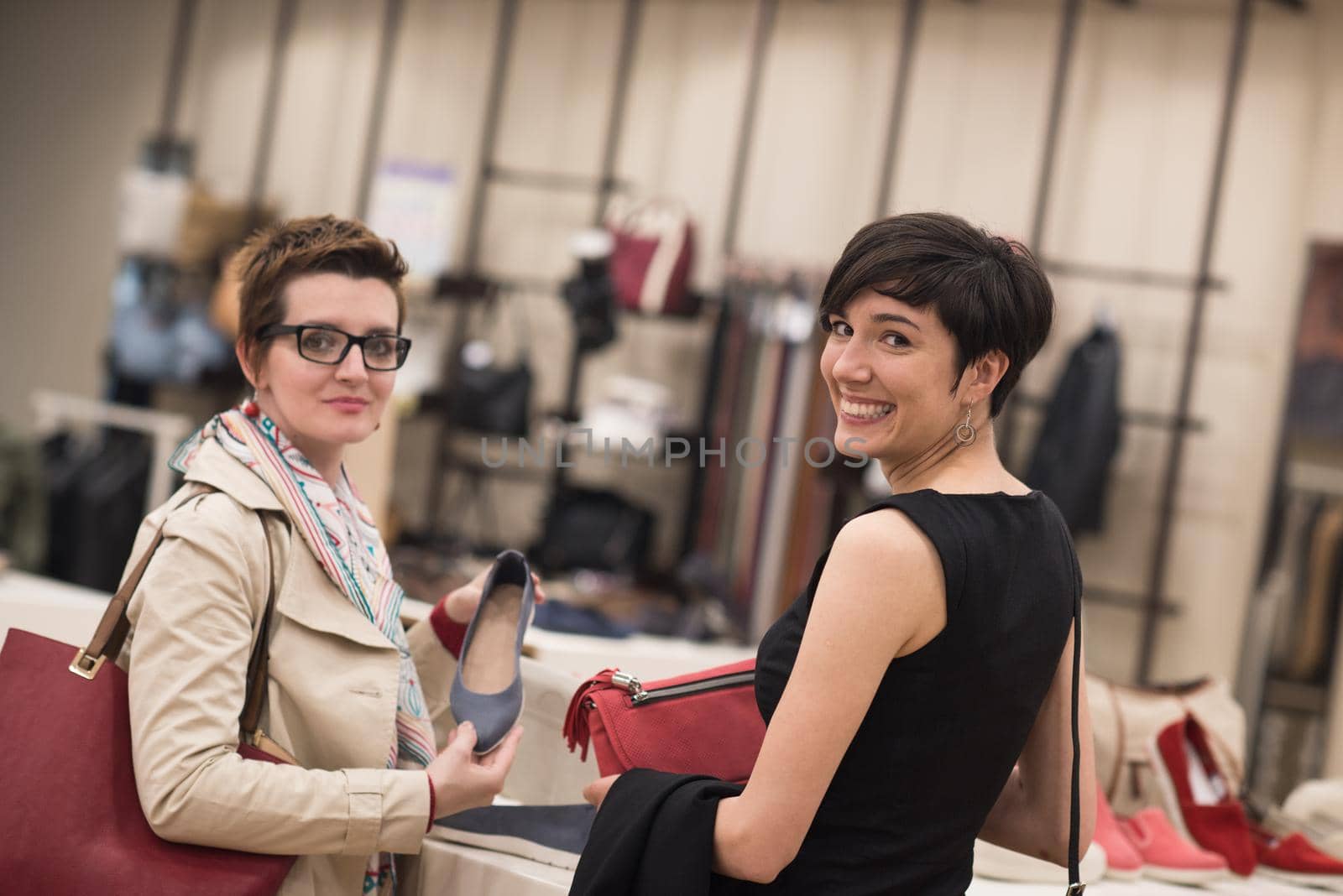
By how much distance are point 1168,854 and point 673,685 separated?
117 centimetres

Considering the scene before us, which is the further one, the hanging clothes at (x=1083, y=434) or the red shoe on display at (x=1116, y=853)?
the hanging clothes at (x=1083, y=434)

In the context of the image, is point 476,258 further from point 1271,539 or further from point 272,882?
point 272,882

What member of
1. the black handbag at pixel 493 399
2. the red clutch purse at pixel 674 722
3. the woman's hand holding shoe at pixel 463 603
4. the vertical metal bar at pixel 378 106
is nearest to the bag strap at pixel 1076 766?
the red clutch purse at pixel 674 722

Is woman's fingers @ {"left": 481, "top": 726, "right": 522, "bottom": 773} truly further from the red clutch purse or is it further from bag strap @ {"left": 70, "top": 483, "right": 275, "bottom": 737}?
bag strap @ {"left": 70, "top": 483, "right": 275, "bottom": 737}

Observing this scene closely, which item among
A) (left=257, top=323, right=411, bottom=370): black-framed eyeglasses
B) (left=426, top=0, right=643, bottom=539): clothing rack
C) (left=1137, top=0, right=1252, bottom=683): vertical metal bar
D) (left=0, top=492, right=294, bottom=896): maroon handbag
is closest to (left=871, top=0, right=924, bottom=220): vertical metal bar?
(left=426, top=0, right=643, bottom=539): clothing rack

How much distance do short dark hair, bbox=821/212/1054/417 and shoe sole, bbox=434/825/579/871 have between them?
87cm

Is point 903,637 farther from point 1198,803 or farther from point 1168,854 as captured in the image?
point 1198,803

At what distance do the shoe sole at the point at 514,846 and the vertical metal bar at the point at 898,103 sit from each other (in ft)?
17.1

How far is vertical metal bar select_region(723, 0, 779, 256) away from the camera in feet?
23.0

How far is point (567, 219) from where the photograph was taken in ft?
25.0

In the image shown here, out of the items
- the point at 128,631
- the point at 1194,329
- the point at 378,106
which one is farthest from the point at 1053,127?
the point at 128,631

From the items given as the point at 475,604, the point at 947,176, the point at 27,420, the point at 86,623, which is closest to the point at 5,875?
the point at 475,604

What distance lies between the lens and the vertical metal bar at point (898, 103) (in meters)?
6.68

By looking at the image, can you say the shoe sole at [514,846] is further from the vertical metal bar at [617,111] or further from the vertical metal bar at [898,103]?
the vertical metal bar at [617,111]
